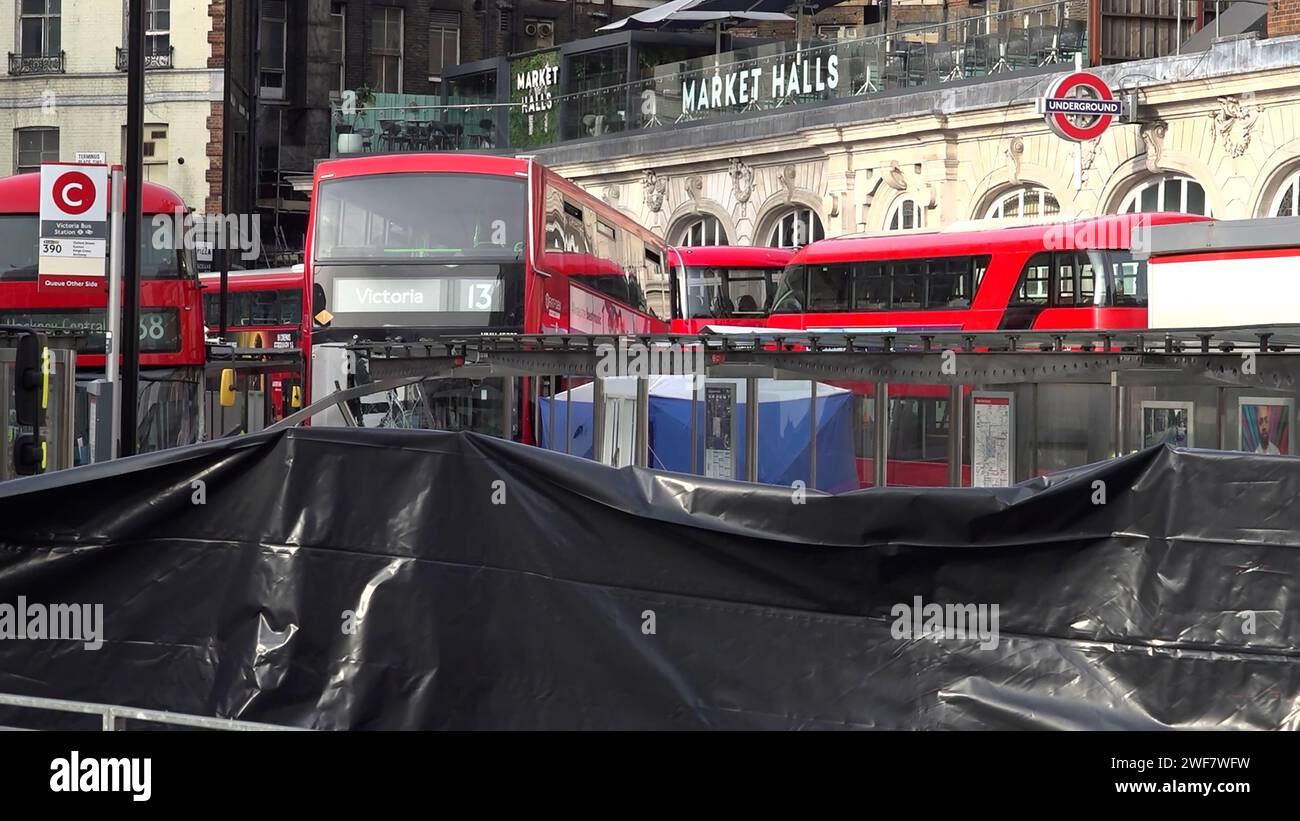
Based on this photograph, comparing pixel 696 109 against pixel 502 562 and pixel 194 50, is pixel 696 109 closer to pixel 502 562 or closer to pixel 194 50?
pixel 194 50

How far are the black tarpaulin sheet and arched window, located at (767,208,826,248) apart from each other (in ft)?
115

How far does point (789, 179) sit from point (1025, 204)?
7300 millimetres

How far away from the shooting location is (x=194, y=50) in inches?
2052

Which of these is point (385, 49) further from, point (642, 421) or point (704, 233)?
point (642, 421)

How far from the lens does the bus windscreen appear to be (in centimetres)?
2086

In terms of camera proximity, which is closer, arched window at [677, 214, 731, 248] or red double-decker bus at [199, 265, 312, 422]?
red double-decker bus at [199, 265, 312, 422]

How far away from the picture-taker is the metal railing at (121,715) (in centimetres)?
654

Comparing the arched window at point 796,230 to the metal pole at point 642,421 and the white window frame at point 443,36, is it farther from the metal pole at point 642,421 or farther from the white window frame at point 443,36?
the metal pole at point 642,421

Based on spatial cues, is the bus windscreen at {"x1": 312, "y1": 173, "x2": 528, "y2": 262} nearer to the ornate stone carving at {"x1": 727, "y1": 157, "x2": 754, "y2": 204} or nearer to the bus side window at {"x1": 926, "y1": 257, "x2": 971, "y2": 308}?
the bus side window at {"x1": 926, "y1": 257, "x2": 971, "y2": 308}

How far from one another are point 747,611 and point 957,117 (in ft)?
102

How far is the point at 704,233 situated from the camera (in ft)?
152

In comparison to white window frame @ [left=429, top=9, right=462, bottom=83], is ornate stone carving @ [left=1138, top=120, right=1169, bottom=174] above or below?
below
